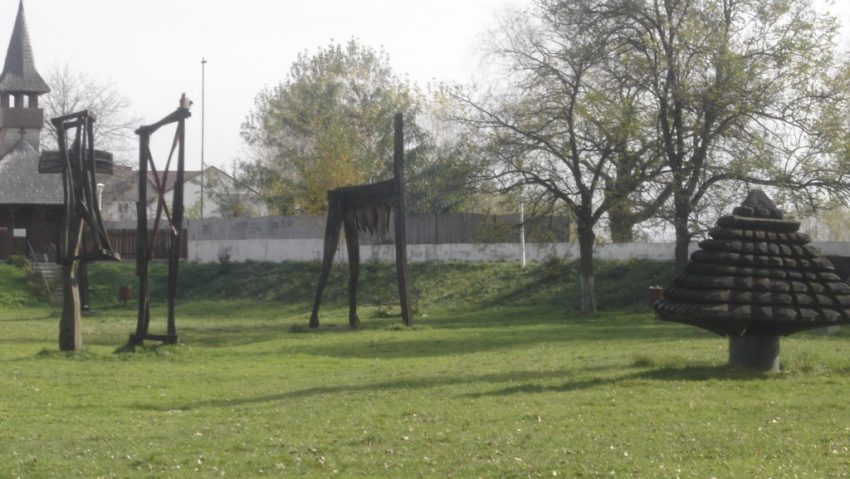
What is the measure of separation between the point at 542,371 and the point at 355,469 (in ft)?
27.9

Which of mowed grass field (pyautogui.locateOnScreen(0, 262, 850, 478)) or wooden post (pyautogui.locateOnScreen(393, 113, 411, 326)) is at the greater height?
wooden post (pyautogui.locateOnScreen(393, 113, 411, 326))

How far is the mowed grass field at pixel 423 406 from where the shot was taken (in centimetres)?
1081

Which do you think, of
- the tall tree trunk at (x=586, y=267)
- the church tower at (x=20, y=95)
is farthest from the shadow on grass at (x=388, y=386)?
the church tower at (x=20, y=95)

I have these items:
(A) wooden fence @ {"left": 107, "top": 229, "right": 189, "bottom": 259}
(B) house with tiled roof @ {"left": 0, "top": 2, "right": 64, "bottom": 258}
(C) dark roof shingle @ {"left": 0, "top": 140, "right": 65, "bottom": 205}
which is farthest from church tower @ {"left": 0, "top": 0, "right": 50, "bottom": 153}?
(A) wooden fence @ {"left": 107, "top": 229, "right": 189, "bottom": 259}

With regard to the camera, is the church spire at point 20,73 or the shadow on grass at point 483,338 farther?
the church spire at point 20,73

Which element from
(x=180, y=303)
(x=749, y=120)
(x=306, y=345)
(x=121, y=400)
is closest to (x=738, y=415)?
(x=121, y=400)

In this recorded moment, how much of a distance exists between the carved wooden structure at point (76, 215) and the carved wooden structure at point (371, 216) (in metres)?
9.02

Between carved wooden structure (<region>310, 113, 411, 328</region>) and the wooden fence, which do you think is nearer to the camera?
carved wooden structure (<region>310, 113, 411, 328</region>)

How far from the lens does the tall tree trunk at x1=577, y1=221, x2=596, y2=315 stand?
3759 cm

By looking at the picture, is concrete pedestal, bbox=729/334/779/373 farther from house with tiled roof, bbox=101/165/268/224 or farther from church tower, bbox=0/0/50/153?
church tower, bbox=0/0/50/153

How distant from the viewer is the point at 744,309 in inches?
652

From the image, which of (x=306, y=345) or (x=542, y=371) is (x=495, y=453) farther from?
(x=306, y=345)

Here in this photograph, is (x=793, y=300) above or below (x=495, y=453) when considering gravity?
above

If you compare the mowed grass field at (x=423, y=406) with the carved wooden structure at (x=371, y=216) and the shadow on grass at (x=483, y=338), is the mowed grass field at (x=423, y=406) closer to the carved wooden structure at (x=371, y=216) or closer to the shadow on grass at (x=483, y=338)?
the shadow on grass at (x=483, y=338)
